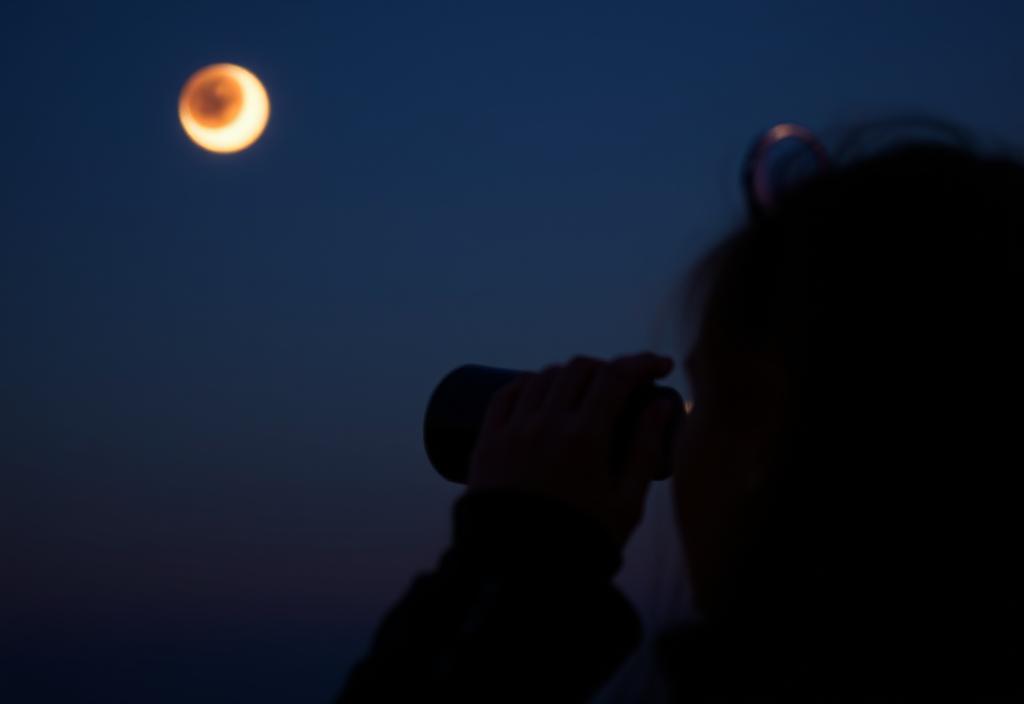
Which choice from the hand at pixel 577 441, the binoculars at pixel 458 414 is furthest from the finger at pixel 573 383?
the binoculars at pixel 458 414

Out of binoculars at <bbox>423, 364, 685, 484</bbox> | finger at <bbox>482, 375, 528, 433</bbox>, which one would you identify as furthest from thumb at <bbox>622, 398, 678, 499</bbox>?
binoculars at <bbox>423, 364, 685, 484</bbox>

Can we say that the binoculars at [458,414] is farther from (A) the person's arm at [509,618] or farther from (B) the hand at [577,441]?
(A) the person's arm at [509,618]

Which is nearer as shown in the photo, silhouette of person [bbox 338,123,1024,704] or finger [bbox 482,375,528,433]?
silhouette of person [bbox 338,123,1024,704]

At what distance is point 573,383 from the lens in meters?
0.86

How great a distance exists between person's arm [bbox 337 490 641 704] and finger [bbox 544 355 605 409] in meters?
0.10

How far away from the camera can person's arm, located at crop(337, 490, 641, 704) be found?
711 millimetres

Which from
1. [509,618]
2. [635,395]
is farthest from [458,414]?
[509,618]

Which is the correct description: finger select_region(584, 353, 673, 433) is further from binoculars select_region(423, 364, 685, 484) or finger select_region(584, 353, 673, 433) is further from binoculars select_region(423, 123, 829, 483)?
binoculars select_region(423, 364, 685, 484)

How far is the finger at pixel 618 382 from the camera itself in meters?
0.83

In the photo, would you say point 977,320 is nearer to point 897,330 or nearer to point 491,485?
point 897,330

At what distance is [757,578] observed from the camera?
2.47ft

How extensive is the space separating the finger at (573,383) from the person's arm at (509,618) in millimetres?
98

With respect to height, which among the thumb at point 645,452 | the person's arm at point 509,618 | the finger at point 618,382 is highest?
the finger at point 618,382

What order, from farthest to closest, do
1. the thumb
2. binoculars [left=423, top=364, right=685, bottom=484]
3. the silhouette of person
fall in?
binoculars [left=423, top=364, right=685, bottom=484] → the thumb → the silhouette of person
